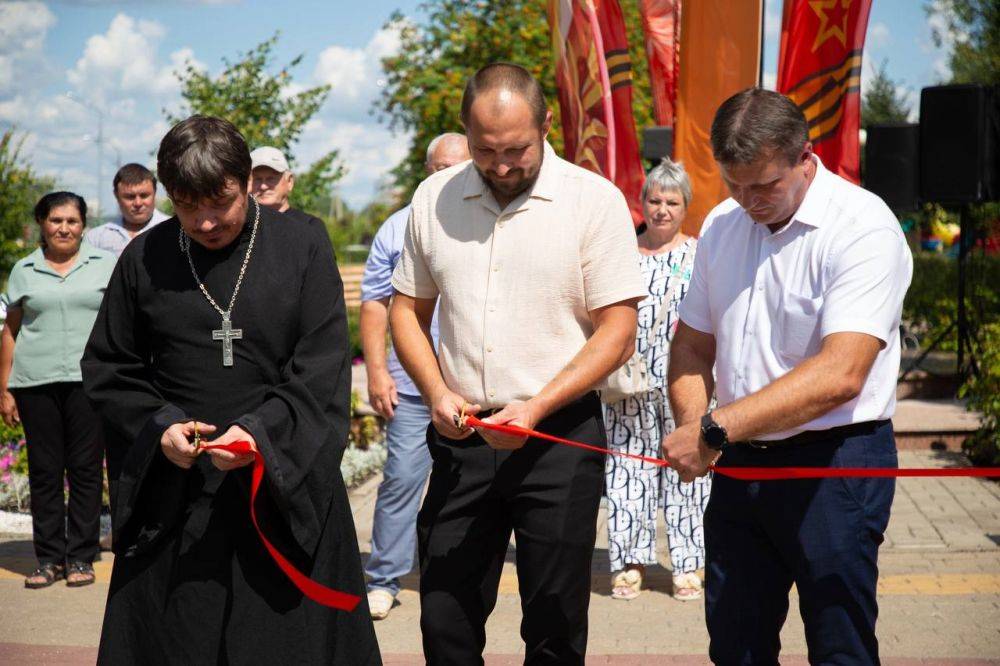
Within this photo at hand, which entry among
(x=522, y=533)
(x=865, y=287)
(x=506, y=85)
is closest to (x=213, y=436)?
(x=522, y=533)

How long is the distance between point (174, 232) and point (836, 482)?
2.06 m

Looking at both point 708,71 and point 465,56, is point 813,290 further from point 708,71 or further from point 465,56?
point 465,56

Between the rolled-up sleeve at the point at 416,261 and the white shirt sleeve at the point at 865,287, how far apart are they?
52.4 inches

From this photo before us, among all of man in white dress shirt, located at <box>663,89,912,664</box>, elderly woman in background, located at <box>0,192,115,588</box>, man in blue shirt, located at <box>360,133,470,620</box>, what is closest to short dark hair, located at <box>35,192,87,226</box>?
elderly woman in background, located at <box>0,192,115,588</box>

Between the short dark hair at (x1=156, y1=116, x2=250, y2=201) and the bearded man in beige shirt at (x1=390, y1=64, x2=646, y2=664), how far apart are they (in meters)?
0.74

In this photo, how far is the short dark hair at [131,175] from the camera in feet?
23.2

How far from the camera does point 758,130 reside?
10.3ft

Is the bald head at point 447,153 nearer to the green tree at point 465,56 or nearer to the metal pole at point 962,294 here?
the metal pole at point 962,294

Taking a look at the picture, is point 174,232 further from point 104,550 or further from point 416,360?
point 104,550

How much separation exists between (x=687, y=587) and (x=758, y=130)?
3511 millimetres

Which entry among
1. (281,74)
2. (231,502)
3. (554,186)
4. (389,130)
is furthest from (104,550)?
(389,130)

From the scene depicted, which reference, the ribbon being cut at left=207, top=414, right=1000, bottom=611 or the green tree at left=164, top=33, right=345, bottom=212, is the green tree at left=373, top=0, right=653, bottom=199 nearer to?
the green tree at left=164, top=33, right=345, bottom=212

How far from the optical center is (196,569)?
11.5 ft

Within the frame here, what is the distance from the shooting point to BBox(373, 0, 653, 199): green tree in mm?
22172
